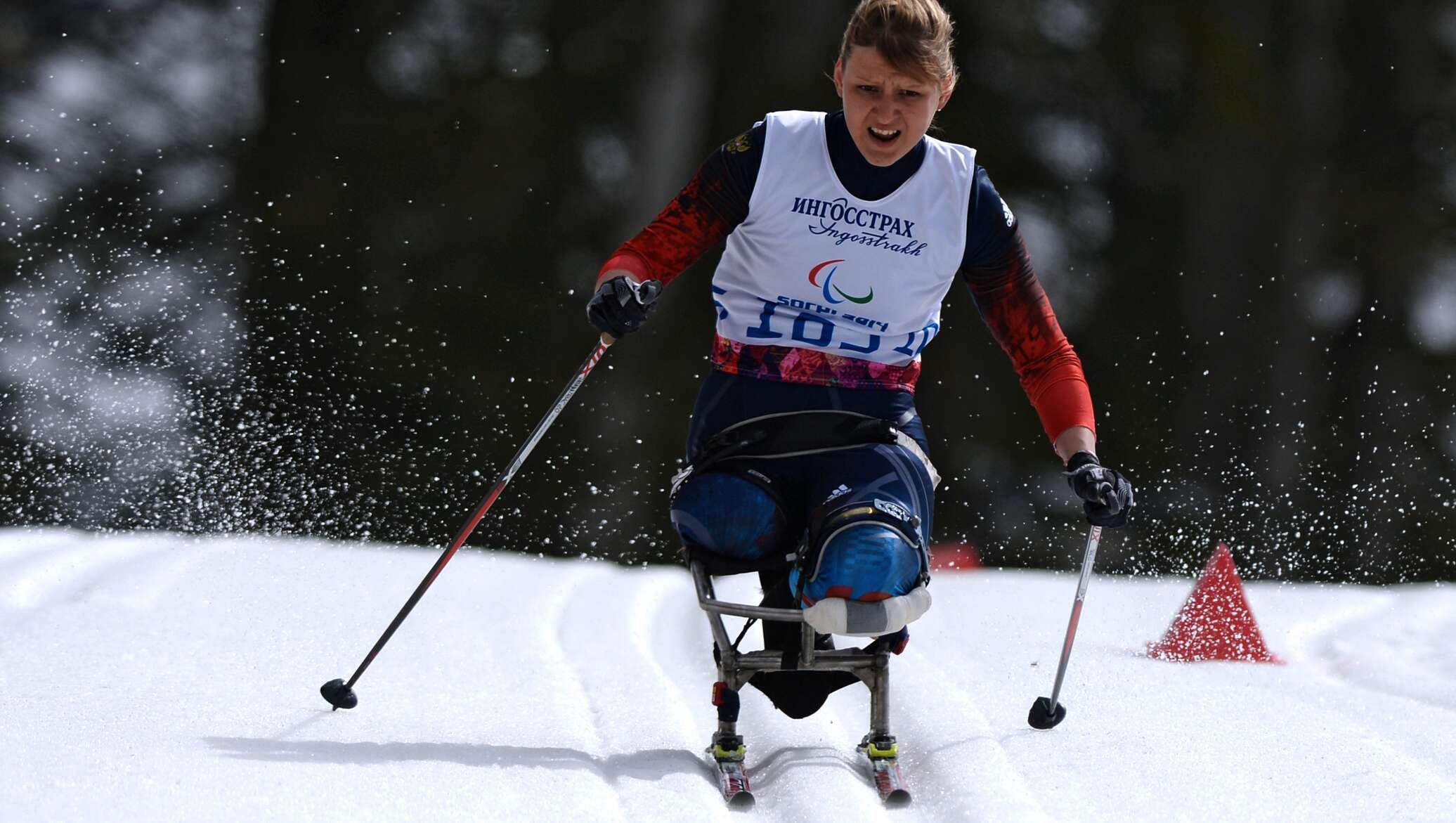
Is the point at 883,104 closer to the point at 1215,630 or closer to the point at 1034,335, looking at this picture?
the point at 1034,335

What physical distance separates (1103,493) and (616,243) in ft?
29.9

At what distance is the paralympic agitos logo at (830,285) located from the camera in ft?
10.0

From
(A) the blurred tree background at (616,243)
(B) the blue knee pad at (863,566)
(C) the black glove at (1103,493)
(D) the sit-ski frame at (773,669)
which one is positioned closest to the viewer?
Result: (B) the blue knee pad at (863,566)

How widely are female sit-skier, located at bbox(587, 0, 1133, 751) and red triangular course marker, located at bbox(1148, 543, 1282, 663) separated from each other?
5.19 ft

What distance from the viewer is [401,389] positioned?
10555 millimetres

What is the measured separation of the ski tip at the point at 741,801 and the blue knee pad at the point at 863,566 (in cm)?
37

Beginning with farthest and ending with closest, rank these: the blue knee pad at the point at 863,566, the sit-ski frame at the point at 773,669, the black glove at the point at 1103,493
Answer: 1. the black glove at the point at 1103,493
2. the sit-ski frame at the point at 773,669
3. the blue knee pad at the point at 863,566

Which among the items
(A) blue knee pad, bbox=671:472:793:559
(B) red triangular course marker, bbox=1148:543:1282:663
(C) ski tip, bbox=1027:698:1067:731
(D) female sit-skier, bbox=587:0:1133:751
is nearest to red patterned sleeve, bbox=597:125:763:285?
(D) female sit-skier, bbox=587:0:1133:751

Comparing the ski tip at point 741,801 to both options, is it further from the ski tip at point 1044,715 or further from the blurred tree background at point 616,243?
the blurred tree background at point 616,243

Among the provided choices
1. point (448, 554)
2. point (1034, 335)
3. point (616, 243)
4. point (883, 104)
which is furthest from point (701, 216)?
point (616, 243)

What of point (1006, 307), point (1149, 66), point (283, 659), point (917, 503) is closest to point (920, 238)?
point (1006, 307)

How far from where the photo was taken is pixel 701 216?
3.15m

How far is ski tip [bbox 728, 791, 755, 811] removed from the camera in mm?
2758

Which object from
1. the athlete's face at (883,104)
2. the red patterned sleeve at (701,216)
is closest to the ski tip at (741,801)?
the red patterned sleeve at (701,216)
